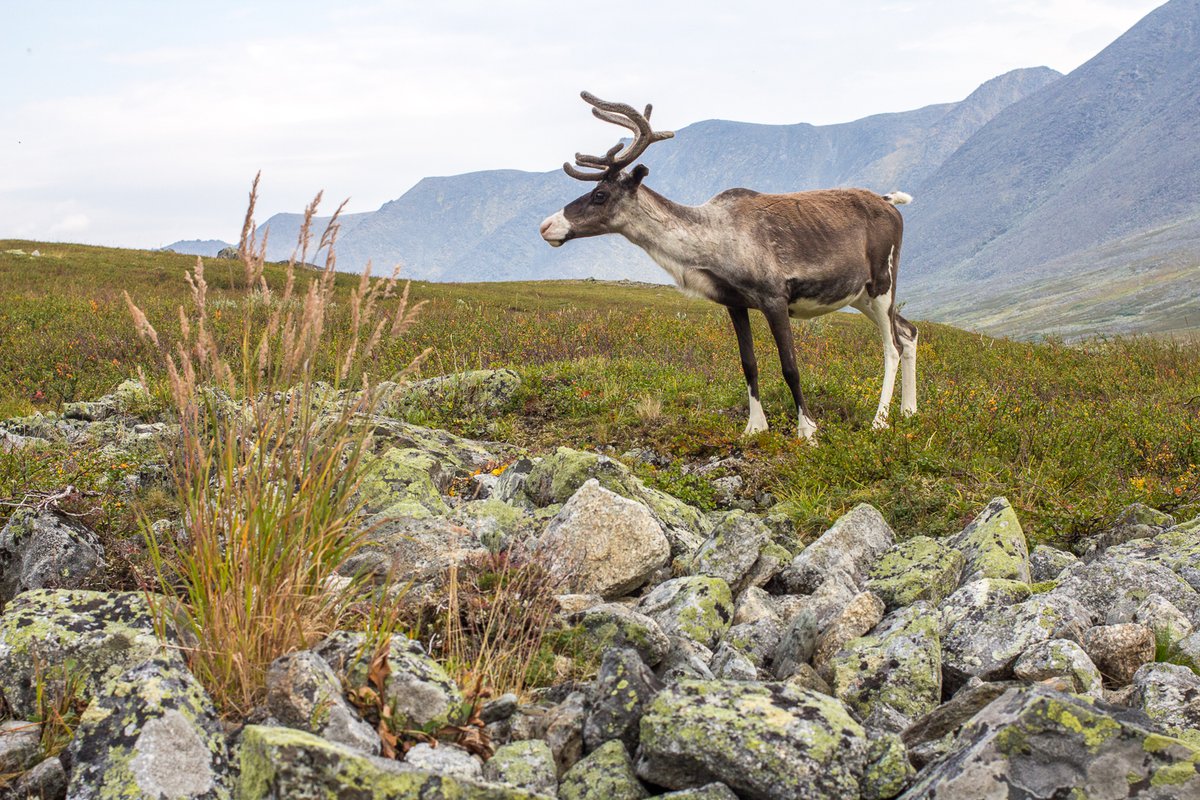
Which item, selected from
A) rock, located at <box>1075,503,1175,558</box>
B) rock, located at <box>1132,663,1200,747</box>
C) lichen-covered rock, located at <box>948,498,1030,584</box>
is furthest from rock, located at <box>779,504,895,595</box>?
rock, located at <box>1132,663,1200,747</box>

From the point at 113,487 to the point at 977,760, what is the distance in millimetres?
7132

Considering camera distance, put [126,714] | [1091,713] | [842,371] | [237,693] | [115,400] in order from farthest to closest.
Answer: [842,371] → [115,400] → [237,693] → [126,714] → [1091,713]

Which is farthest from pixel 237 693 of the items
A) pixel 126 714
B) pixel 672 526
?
pixel 672 526

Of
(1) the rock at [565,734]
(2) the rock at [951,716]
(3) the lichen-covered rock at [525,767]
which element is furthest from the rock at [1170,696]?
(3) the lichen-covered rock at [525,767]

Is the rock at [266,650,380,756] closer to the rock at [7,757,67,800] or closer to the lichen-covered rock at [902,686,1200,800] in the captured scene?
the rock at [7,757,67,800]

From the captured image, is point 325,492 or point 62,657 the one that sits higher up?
point 325,492

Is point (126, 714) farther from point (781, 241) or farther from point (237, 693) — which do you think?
point (781, 241)

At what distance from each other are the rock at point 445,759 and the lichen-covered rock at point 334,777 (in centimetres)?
35

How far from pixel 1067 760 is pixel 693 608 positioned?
2.68 m

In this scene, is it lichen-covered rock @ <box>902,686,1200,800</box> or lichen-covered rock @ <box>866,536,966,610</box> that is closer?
lichen-covered rock @ <box>902,686,1200,800</box>

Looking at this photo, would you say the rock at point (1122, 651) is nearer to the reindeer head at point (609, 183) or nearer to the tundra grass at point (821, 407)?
the tundra grass at point (821, 407)

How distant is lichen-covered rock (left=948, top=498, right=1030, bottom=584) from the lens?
6.06m

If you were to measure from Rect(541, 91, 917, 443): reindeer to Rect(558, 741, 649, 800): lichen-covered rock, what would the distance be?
25.7ft

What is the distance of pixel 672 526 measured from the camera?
787 centimetres
